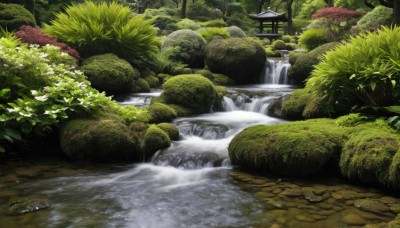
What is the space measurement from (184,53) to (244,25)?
24.5 m

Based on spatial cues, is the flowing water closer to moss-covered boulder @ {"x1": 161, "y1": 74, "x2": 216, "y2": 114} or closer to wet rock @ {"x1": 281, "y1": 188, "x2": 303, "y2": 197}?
wet rock @ {"x1": 281, "y1": 188, "x2": 303, "y2": 197}

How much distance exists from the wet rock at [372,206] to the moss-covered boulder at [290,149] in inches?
40.7

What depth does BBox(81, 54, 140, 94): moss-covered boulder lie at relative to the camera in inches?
416

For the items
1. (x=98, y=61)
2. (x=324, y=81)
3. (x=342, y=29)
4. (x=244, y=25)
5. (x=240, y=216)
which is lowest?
(x=240, y=216)

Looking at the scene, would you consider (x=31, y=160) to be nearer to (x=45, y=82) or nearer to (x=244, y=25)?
(x=45, y=82)

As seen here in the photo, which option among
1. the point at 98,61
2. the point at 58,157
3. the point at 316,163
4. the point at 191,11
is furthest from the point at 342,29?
the point at 191,11

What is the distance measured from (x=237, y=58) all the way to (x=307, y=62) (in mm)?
2887

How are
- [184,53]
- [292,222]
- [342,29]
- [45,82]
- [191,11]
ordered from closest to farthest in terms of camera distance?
[292,222]
[45,82]
[184,53]
[342,29]
[191,11]

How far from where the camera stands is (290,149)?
571 cm

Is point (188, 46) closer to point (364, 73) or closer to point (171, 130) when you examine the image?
point (171, 130)

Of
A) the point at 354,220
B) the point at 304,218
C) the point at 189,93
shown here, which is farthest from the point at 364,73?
the point at 189,93

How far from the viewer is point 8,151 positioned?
671 centimetres

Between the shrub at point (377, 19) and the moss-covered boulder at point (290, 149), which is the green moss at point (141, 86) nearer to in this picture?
the moss-covered boulder at point (290, 149)

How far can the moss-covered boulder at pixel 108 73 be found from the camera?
10.6 m
